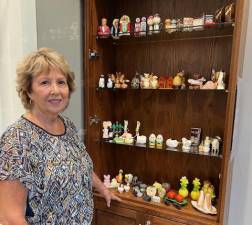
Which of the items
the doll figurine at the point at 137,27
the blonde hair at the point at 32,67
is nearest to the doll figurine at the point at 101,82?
the doll figurine at the point at 137,27

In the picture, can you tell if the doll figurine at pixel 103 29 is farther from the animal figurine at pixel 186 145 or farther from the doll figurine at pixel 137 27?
the animal figurine at pixel 186 145

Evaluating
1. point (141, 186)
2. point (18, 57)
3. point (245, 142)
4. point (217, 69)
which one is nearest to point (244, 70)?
point (217, 69)

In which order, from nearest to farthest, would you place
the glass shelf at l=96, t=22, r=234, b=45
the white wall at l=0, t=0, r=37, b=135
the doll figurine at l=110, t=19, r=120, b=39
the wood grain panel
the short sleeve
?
1. the short sleeve
2. the white wall at l=0, t=0, r=37, b=135
3. the glass shelf at l=96, t=22, r=234, b=45
4. the wood grain panel
5. the doll figurine at l=110, t=19, r=120, b=39

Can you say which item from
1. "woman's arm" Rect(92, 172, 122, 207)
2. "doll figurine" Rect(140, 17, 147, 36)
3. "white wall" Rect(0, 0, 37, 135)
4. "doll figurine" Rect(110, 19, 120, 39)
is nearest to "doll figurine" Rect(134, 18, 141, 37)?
"doll figurine" Rect(140, 17, 147, 36)

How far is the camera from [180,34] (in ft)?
5.61

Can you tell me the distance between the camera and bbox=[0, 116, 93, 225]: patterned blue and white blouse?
1.01 metres

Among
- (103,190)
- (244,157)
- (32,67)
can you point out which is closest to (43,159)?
(32,67)

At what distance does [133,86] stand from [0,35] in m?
0.91

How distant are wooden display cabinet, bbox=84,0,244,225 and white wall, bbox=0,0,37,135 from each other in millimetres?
404

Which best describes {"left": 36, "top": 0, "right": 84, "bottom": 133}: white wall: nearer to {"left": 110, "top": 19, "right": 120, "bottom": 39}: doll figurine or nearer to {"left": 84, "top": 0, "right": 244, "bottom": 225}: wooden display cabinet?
{"left": 84, "top": 0, "right": 244, "bottom": 225}: wooden display cabinet

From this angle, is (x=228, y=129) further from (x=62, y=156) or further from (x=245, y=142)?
(x=62, y=156)

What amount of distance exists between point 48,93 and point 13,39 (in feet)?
1.64

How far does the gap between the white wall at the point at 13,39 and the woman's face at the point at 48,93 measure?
0.35m

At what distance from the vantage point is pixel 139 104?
77.3 inches
